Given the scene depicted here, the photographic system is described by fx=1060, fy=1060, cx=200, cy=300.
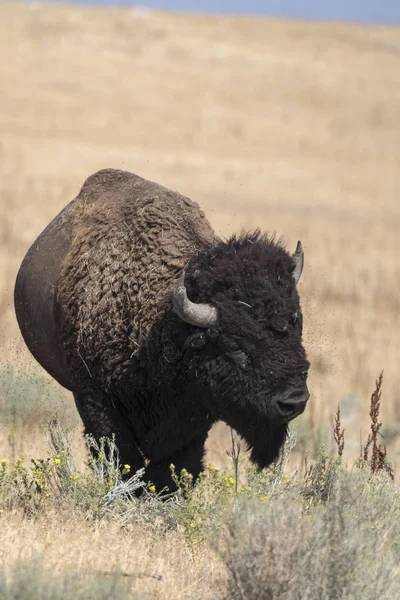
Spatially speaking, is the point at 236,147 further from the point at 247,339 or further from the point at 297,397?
the point at 297,397

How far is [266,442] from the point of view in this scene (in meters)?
6.23

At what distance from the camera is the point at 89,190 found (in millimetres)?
7867

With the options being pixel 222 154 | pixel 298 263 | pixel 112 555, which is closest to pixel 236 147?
pixel 222 154

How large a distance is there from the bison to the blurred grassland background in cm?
116

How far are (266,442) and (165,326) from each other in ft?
3.04

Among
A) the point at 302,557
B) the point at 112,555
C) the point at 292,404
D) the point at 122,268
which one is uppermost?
the point at 122,268

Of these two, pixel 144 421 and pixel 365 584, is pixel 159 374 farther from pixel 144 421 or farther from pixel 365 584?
pixel 365 584

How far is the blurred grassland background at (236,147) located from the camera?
1369 cm

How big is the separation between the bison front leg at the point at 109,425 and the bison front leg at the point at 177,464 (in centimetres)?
14

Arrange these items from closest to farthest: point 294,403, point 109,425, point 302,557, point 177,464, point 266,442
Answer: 1. point 302,557
2. point 294,403
3. point 266,442
4. point 109,425
5. point 177,464

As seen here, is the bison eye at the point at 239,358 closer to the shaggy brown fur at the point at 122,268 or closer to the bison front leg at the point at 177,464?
the shaggy brown fur at the point at 122,268

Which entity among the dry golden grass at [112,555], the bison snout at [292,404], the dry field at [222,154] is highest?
the dry field at [222,154]

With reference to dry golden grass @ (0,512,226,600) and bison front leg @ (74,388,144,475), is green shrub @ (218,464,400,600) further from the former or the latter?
bison front leg @ (74,388,144,475)

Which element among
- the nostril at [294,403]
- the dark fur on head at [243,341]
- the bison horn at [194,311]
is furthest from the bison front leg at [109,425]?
the nostril at [294,403]
